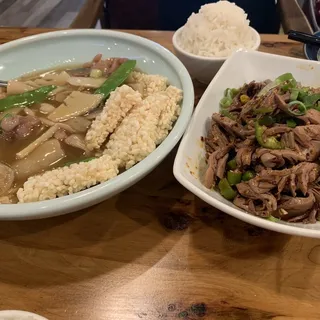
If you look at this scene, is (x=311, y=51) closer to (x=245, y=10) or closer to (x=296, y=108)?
(x=296, y=108)

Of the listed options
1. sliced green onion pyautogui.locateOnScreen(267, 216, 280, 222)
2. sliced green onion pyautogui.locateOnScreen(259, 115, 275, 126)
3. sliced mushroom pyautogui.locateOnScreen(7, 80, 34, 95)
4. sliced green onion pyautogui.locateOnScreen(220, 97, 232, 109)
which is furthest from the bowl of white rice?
sliced green onion pyautogui.locateOnScreen(267, 216, 280, 222)

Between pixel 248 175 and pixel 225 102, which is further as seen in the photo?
pixel 225 102

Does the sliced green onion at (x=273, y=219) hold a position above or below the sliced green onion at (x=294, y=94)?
below

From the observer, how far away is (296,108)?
4.34 feet

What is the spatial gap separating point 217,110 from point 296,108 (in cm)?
30

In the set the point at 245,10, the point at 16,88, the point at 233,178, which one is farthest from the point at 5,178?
the point at 245,10

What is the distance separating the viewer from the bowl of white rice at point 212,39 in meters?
1.72

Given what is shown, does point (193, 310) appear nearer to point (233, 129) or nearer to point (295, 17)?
point (233, 129)

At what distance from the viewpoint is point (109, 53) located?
1.78 metres

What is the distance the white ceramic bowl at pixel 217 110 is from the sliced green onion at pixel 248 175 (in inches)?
3.7

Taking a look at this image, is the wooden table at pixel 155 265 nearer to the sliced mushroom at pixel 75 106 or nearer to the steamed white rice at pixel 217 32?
the sliced mushroom at pixel 75 106

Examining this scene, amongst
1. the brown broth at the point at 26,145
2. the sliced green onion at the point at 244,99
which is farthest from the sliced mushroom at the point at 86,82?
the sliced green onion at the point at 244,99

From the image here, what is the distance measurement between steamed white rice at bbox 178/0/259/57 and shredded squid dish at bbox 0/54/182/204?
0.31 metres

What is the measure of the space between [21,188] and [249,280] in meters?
0.71
